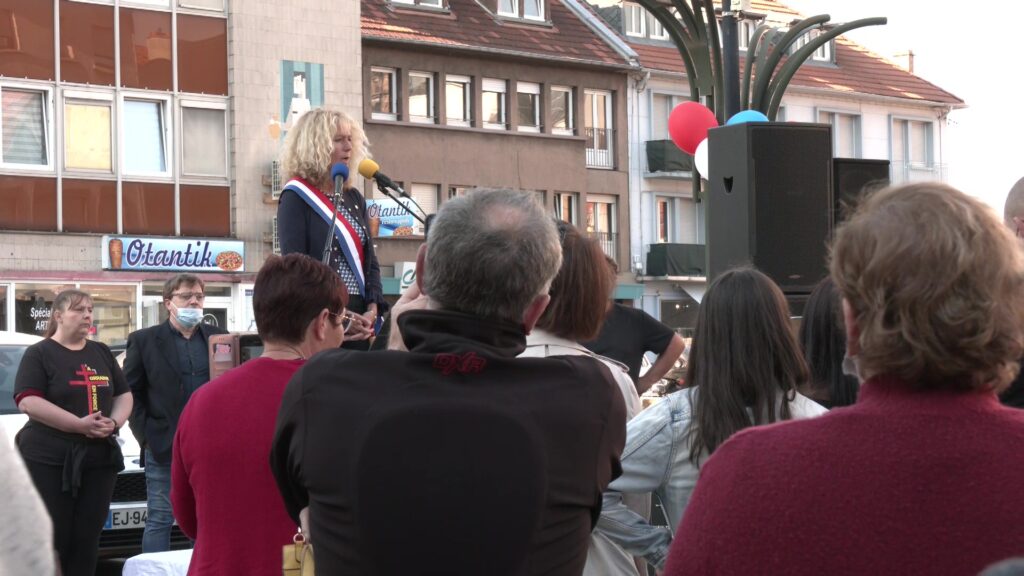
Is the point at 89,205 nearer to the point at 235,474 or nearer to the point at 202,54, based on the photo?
the point at 202,54

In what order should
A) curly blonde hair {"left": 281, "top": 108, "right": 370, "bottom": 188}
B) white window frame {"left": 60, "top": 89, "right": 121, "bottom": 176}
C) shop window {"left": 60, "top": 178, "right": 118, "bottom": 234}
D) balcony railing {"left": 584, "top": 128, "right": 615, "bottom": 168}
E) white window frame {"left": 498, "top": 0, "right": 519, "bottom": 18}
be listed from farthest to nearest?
1. balcony railing {"left": 584, "top": 128, "right": 615, "bottom": 168}
2. white window frame {"left": 498, "top": 0, "right": 519, "bottom": 18}
3. shop window {"left": 60, "top": 178, "right": 118, "bottom": 234}
4. white window frame {"left": 60, "top": 89, "right": 121, "bottom": 176}
5. curly blonde hair {"left": 281, "top": 108, "right": 370, "bottom": 188}

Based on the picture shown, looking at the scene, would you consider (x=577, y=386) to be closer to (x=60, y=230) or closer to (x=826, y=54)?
(x=60, y=230)

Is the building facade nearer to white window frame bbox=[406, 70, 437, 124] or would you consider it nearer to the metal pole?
white window frame bbox=[406, 70, 437, 124]

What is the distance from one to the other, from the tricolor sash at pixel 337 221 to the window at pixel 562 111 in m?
35.3

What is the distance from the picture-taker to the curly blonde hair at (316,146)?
19.9ft

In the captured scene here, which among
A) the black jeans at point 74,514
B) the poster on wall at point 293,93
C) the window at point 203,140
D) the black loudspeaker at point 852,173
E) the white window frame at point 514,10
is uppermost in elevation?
the white window frame at point 514,10

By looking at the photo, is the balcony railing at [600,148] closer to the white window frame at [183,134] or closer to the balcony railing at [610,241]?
the balcony railing at [610,241]

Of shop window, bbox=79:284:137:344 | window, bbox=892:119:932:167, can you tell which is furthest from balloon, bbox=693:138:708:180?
window, bbox=892:119:932:167

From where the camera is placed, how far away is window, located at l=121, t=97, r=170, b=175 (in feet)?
102

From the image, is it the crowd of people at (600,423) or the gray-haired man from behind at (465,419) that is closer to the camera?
the crowd of people at (600,423)

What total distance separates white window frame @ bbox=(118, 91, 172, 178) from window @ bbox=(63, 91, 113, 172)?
22 centimetres

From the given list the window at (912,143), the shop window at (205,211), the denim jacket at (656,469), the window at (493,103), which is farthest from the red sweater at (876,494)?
the window at (912,143)

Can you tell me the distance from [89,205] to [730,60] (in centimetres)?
1994

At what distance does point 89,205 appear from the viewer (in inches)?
1202
